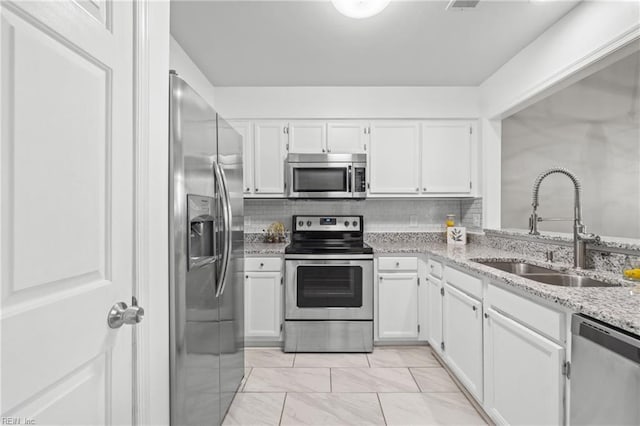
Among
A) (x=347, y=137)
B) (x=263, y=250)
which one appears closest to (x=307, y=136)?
(x=347, y=137)

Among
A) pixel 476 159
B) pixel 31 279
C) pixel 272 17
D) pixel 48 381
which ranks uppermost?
pixel 272 17

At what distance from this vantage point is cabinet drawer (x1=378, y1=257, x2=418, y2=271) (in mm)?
3152

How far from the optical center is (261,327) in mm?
3141

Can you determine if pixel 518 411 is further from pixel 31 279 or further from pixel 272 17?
pixel 272 17

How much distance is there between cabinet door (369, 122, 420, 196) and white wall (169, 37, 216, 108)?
163 cm

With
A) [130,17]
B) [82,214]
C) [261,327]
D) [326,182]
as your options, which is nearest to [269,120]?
[326,182]

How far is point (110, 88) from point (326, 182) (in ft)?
8.34

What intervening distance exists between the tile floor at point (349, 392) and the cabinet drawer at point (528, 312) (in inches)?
31.2

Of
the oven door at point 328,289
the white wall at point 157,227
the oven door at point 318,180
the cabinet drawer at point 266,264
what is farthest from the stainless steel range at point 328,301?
the white wall at point 157,227

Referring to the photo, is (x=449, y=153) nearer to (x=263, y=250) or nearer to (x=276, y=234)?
(x=276, y=234)

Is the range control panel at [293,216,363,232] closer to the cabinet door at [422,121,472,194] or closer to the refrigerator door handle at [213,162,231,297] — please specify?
the cabinet door at [422,121,472,194]

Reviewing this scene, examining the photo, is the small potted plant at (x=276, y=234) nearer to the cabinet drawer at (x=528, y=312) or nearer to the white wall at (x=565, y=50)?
the cabinet drawer at (x=528, y=312)

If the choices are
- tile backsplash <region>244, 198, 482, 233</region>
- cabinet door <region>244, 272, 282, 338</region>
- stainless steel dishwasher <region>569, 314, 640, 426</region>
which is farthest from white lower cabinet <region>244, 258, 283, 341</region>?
stainless steel dishwasher <region>569, 314, 640, 426</region>

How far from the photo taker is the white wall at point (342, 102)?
11.5 ft
